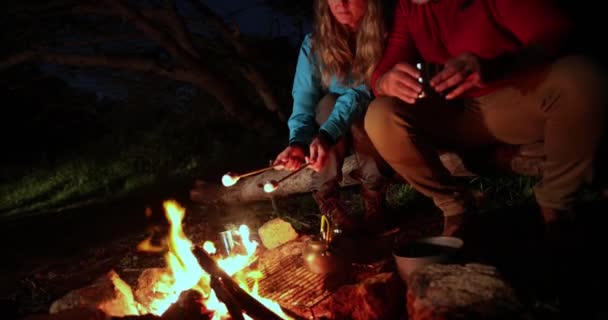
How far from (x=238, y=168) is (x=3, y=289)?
3121 millimetres

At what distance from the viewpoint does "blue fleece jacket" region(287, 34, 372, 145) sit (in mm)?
3094

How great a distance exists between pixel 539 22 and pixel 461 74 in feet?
1.55

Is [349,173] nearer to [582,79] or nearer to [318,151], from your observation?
[318,151]

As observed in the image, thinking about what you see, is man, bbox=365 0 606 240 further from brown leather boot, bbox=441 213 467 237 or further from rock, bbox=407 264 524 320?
rock, bbox=407 264 524 320

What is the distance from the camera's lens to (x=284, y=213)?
15.0 ft

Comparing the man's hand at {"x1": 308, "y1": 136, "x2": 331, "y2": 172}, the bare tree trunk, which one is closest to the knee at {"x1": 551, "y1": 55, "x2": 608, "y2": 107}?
the bare tree trunk

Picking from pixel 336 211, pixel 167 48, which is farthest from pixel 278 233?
pixel 167 48

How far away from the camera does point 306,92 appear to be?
11.3 ft

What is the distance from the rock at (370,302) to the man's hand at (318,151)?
0.97 m

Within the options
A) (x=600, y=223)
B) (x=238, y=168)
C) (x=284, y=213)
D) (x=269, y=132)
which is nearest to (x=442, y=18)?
(x=600, y=223)

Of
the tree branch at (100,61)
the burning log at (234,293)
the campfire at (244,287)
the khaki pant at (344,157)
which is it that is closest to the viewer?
the burning log at (234,293)

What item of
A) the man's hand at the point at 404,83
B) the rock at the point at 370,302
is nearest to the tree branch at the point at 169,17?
the man's hand at the point at 404,83

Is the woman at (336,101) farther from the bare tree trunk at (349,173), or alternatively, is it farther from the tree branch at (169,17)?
the tree branch at (169,17)

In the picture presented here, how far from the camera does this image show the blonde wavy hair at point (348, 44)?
3031 millimetres
